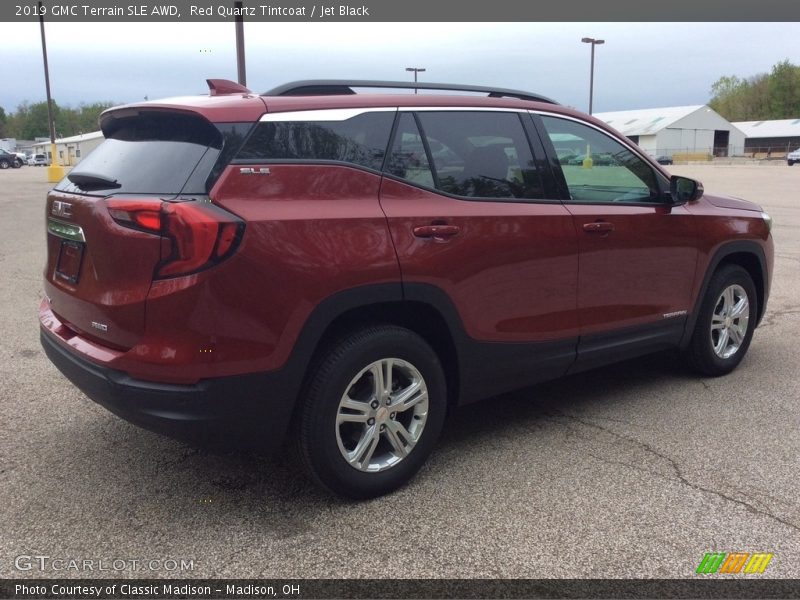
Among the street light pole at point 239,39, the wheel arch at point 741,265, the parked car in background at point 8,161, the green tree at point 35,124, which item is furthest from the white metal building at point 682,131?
the green tree at point 35,124

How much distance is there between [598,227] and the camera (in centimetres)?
398

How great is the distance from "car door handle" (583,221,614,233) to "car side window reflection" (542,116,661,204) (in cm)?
14

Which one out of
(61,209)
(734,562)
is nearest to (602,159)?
(734,562)

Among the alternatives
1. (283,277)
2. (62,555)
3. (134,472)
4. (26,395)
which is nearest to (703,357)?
(283,277)

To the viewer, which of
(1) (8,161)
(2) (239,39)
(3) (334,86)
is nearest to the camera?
(3) (334,86)

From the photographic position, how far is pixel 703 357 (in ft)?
16.1

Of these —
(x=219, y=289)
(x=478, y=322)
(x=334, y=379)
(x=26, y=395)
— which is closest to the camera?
(x=219, y=289)

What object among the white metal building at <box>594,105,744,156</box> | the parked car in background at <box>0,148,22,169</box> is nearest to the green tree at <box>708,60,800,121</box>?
the white metal building at <box>594,105,744,156</box>

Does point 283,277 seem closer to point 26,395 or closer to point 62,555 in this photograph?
point 62,555

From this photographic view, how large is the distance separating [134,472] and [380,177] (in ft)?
6.07

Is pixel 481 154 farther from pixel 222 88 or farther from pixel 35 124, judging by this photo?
pixel 35 124

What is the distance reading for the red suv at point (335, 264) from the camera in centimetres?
277

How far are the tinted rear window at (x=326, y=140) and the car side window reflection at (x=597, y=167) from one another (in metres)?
1.14

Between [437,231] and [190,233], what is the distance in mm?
1115
